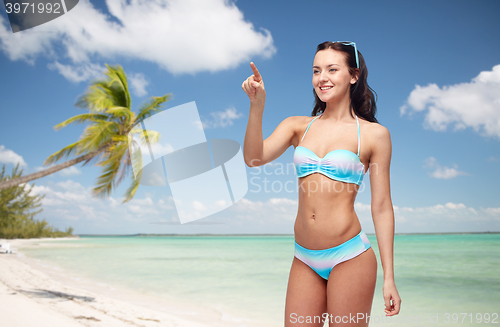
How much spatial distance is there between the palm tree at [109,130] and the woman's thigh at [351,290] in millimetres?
7649

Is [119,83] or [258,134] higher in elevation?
[119,83]

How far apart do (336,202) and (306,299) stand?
1.47 ft

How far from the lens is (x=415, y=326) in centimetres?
752

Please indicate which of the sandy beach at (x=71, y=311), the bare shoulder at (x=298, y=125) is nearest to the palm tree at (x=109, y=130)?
the sandy beach at (x=71, y=311)

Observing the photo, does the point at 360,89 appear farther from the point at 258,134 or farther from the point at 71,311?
the point at 71,311

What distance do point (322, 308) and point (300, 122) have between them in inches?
35.1

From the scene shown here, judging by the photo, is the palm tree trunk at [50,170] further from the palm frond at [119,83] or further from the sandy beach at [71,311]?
the sandy beach at [71,311]

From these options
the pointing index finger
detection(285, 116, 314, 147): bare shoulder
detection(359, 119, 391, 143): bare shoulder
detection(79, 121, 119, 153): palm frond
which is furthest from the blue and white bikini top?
detection(79, 121, 119, 153): palm frond

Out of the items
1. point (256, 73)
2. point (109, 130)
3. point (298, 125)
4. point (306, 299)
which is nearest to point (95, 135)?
point (109, 130)

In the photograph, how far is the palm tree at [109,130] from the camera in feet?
27.2

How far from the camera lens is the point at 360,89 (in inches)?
64.8

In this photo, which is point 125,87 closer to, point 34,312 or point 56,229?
point 34,312

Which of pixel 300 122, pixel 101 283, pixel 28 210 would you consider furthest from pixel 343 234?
pixel 28 210

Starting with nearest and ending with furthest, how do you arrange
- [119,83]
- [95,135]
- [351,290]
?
[351,290], [95,135], [119,83]
